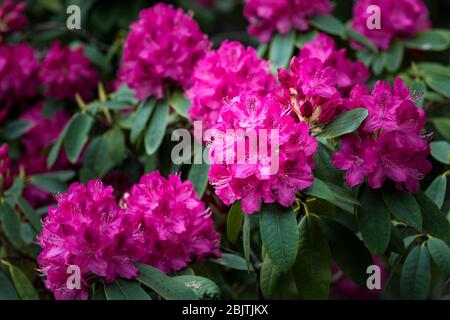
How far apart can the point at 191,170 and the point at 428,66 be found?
908 mm

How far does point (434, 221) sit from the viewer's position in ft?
5.03

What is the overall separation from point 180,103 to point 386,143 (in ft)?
2.36

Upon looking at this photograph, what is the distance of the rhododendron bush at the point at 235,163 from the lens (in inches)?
56.6

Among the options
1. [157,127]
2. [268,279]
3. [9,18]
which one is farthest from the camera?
[9,18]

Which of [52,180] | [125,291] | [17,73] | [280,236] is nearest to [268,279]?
[280,236]

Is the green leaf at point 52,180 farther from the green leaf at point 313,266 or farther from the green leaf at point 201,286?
the green leaf at point 313,266

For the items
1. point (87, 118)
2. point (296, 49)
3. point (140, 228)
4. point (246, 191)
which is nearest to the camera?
point (246, 191)

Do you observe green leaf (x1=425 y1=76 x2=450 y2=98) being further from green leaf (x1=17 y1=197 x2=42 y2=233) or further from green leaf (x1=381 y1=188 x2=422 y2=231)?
green leaf (x1=17 y1=197 x2=42 y2=233)

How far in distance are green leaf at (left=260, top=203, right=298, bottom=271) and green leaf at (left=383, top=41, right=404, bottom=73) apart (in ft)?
3.34

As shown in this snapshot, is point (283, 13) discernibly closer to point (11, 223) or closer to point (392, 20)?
point (392, 20)

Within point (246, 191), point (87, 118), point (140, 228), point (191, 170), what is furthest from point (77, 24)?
point (246, 191)

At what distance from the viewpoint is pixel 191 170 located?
1.83 meters
